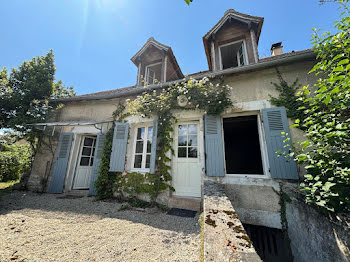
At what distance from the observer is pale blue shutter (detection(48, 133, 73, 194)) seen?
462cm

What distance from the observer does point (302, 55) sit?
10.4 ft

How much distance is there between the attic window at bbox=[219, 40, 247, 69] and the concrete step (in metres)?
4.33

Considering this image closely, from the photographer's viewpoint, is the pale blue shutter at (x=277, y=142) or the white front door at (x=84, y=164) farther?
the white front door at (x=84, y=164)

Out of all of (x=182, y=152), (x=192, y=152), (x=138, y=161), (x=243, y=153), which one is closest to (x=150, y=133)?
(x=138, y=161)

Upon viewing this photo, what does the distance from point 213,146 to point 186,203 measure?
165 centimetres

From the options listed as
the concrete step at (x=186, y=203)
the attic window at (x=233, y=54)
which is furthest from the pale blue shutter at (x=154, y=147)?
the attic window at (x=233, y=54)

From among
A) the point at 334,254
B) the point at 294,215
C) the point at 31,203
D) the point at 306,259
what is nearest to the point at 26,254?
the point at 31,203

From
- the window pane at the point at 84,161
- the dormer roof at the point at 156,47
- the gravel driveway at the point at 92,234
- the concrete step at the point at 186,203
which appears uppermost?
the dormer roof at the point at 156,47

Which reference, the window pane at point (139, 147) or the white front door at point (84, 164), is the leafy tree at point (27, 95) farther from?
the window pane at point (139, 147)

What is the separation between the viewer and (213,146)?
351 cm

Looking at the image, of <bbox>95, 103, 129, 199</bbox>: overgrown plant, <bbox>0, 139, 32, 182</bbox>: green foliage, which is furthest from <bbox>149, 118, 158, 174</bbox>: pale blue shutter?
<bbox>0, 139, 32, 182</bbox>: green foliage

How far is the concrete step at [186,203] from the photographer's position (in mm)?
3302

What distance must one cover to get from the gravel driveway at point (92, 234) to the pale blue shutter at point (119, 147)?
1162mm

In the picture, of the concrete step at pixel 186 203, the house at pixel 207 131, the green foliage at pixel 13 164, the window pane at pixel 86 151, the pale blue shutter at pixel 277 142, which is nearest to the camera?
the pale blue shutter at pixel 277 142
